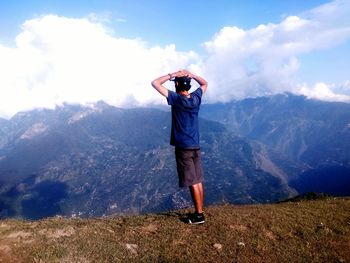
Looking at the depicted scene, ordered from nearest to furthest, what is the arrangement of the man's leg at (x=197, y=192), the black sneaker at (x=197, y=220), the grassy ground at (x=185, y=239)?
the grassy ground at (x=185, y=239)
the man's leg at (x=197, y=192)
the black sneaker at (x=197, y=220)

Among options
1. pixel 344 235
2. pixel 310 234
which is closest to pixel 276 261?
pixel 310 234

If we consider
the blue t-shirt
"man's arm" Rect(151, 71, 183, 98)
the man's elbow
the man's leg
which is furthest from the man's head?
the man's leg

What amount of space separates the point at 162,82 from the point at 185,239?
4835 millimetres

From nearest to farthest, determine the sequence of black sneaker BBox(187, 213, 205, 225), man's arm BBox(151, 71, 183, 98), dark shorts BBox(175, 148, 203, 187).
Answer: man's arm BBox(151, 71, 183, 98) < dark shorts BBox(175, 148, 203, 187) < black sneaker BBox(187, 213, 205, 225)

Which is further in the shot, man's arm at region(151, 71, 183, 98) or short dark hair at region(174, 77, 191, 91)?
short dark hair at region(174, 77, 191, 91)

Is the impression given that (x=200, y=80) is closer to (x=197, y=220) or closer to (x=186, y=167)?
(x=186, y=167)

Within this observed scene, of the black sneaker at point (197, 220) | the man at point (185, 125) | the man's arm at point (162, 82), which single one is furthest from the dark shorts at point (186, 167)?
the man's arm at point (162, 82)

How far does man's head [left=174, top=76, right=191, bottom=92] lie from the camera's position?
11234 millimetres

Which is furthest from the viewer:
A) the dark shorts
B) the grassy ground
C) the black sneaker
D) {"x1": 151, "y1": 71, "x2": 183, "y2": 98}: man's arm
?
the black sneaker

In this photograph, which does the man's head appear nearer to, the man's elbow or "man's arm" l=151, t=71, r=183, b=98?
"man's arm" l=151, t=71, r=183, b=98

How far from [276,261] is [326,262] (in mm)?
1406

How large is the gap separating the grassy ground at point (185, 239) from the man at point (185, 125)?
1608 millimetres

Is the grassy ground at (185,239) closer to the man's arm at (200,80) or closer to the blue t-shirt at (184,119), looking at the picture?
the blue t-shirt at (184,119)

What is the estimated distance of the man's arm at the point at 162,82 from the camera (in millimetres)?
11102
